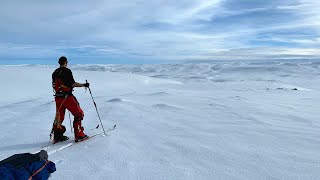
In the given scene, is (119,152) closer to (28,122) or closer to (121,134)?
(121,134)

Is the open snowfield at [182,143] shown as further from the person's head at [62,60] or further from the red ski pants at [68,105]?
the person's head at [62,60]

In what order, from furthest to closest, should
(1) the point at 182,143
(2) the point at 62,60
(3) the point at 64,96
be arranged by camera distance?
1. (3) the point at 64,96
2. (2) the point at 62,60
3. (1) the point at 182,143

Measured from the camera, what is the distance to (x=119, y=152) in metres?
4.67

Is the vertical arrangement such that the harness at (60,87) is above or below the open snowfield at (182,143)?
above

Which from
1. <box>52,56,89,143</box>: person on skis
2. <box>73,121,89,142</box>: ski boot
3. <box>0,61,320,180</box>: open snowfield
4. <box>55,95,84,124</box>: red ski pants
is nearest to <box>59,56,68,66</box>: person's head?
<box>52,56,89,143</box>: person on skis

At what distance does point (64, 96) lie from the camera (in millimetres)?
5348

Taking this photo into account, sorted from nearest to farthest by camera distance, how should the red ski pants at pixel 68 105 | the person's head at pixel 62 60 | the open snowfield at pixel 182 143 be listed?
the open snowfield at pixel 182 143 < the person's head at pixel 62 60 < the red ski pants at pixel 68 105

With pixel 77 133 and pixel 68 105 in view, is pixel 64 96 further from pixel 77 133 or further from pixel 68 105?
pixel 77 133

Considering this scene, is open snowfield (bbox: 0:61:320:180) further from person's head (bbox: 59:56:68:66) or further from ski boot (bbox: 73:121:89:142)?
person's head (bbox: 59:56:68:66)

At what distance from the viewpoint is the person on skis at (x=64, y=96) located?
527 cm

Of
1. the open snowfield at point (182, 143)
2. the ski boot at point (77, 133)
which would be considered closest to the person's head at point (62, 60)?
the ski boot at point (77, 133)

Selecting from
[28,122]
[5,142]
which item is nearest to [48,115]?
[28,122]

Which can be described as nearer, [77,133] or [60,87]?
[60,87]

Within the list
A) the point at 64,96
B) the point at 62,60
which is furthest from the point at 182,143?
the point at 62,60
